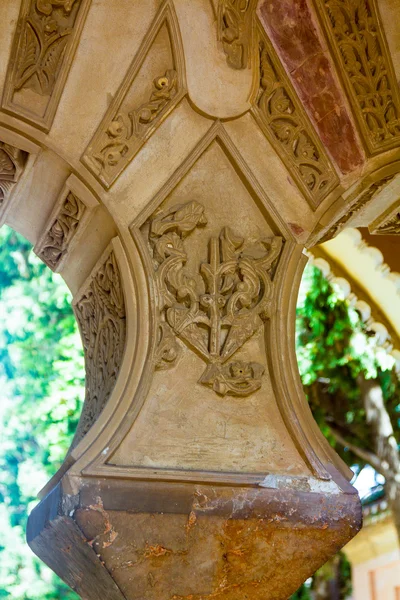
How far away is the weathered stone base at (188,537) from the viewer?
246 centimetres

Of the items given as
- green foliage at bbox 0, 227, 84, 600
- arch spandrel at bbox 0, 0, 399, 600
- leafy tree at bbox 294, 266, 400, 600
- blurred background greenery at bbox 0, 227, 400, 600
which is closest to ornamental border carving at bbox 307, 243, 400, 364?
arch spandrel at bbox 0, 0, 399, 600

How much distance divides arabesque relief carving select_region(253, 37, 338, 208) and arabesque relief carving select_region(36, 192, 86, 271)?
70 cm

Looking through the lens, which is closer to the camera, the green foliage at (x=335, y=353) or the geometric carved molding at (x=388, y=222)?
the geometric carved molding at (x=388, y=222)

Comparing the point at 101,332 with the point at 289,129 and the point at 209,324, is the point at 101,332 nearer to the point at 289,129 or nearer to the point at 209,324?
the point at 209,324

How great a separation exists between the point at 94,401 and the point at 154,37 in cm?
123

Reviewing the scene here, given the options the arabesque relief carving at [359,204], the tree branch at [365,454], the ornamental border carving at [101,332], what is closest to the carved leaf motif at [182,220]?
the ornamental border carving at [101,332]

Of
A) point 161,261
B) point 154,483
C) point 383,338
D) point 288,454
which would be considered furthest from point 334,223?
point 383,338

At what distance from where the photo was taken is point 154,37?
2.85m

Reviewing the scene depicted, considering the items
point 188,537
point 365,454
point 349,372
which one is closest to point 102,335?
point 188,537

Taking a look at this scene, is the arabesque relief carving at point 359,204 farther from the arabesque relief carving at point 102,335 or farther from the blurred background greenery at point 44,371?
the blurred background greenery at point 44,371

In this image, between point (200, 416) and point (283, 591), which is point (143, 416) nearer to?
point (200, 416)

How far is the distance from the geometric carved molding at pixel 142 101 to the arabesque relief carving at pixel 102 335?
310mm

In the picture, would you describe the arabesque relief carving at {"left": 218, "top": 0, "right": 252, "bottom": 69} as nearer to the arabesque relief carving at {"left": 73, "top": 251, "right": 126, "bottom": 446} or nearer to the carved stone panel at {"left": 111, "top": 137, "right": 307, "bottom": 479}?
the carved stone panel at {"left": 111, "top": 137, "right": 307, "bottom": 479}

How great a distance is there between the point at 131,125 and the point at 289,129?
0.57 metres
